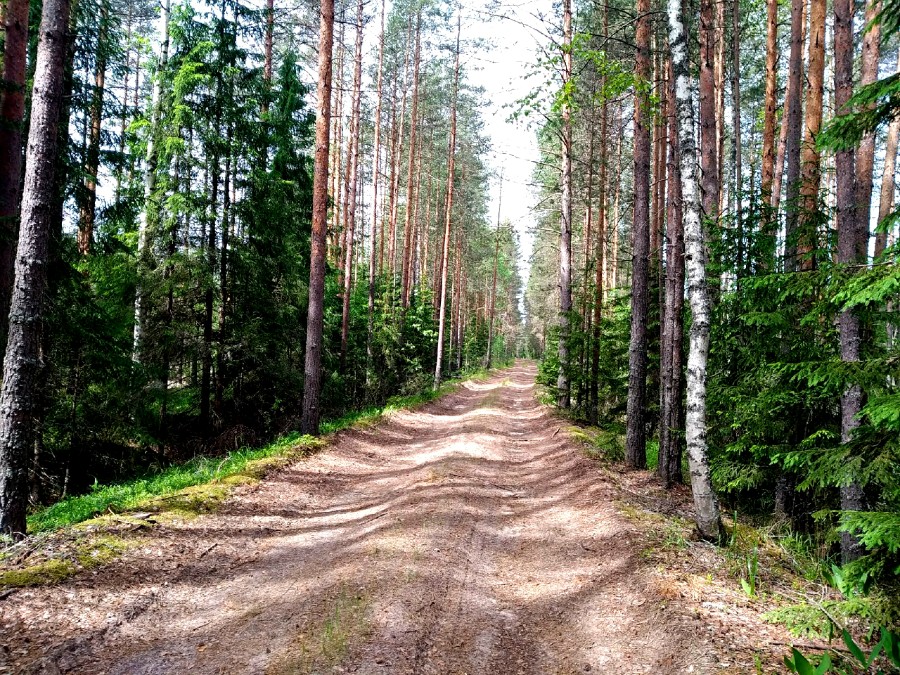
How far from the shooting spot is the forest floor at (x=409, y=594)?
11.7 ft

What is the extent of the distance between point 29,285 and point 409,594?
4.88m

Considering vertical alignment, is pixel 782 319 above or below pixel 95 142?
below

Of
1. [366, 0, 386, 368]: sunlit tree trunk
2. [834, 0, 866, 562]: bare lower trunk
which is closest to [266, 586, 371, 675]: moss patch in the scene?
[834, 0, 866, 562]: bare lower trunk

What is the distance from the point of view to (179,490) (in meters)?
7.15

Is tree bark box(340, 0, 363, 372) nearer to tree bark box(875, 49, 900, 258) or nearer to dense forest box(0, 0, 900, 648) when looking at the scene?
dense forest box(0, 0, 900, 648)

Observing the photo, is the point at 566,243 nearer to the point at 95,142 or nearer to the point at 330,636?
the point at 95,142

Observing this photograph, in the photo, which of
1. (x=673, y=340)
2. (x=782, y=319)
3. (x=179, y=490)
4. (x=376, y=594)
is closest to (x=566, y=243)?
(x=673, y=340)

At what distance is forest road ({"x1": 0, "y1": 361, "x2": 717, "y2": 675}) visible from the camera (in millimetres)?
3607

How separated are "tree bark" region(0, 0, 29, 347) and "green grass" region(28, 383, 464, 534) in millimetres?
3065

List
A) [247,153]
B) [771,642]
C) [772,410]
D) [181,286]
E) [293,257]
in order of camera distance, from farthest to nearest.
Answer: [293,257], [247,153], [181,286], [772,410], [771,642]

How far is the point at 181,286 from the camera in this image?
1150cm

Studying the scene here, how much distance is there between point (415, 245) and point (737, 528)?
2847cm

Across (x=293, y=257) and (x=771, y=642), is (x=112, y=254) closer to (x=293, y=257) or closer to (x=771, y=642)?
(x=293, y=257)

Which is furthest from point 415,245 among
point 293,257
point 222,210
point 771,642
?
point 771,642
